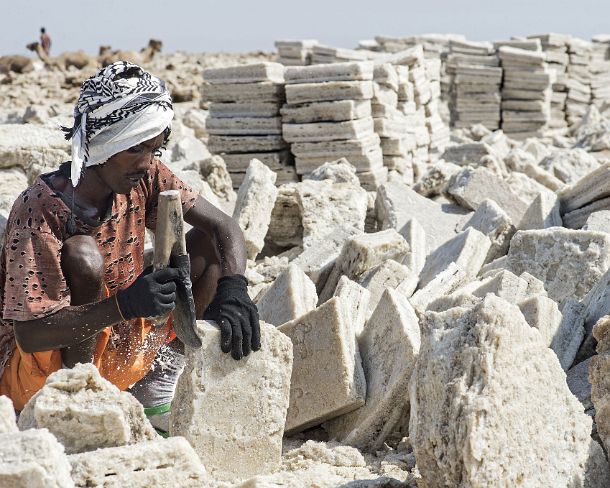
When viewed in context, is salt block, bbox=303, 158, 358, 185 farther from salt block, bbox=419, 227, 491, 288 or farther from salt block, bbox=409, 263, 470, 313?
salt block, bbox=409, 263, 470, 313

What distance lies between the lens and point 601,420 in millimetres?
2635

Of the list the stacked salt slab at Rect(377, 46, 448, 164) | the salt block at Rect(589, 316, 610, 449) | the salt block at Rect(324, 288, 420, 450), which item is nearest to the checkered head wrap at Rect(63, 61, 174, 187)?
the salt block at Rect(324, 288, 420, 450)

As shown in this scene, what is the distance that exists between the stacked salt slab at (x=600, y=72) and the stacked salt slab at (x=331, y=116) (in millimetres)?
10487

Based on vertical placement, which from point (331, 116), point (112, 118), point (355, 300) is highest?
point (112, 118)

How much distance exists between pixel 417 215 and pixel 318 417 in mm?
3375

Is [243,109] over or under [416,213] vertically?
over

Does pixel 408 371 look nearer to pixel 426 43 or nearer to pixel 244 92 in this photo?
pixel 244 92

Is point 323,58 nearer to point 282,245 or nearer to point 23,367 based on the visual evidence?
point 282,245

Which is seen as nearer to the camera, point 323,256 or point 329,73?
point 323,256

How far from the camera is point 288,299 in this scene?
4.09 meters

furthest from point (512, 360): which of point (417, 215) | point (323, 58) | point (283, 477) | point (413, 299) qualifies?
point (323, 58)

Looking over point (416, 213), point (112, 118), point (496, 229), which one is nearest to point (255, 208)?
point (416, 213)

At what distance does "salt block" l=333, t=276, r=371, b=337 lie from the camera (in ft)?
13.2

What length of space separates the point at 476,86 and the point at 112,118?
13920 mm
